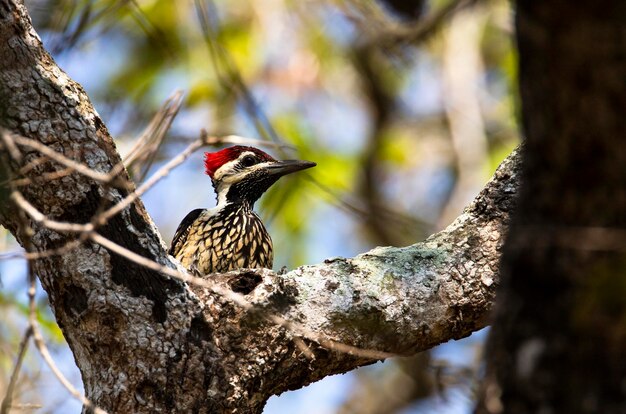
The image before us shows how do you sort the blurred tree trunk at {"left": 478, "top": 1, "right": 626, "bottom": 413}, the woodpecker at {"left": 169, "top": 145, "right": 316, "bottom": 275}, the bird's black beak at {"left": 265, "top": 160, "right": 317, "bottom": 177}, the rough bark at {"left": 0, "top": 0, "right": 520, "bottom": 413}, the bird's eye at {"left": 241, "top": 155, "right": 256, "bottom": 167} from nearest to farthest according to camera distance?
the blurred tree trunk at {"left": 478, "top": 1, "right": 626, "bottom": 413}
the rough bark at {"left": 0, "top": 0, "right": 520, "bottom": 413}
the woodpecker at {"left": 169, "top": 145, "right": 316, "bottom": 275}
the bird's black beak at {"left": 265, "top": 160, "right": 317, "bottom": 177}
the bird's eye at {"left": 241, "top": 155, "right": 256, "bottom": 167}

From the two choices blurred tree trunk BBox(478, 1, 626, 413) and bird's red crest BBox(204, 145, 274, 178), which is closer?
blurred tree trunk BBox(478, 1, 626, 413)

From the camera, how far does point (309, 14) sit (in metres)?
8.13

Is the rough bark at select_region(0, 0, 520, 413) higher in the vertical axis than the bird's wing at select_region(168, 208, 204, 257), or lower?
lower

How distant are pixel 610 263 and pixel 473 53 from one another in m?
6.67

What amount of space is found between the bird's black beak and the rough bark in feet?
5.85

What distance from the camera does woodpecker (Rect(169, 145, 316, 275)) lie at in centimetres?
459

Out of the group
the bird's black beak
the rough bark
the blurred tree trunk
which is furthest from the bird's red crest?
the blurred tree trunk

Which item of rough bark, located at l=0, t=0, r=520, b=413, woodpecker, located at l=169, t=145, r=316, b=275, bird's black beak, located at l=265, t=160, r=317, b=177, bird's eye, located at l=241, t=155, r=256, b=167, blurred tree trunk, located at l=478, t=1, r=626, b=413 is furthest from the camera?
bird's eye, located at l=241, t=155, r=256, b=167

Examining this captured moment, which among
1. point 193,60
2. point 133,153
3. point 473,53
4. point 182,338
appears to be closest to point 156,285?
point 182,338

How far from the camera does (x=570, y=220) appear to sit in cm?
153

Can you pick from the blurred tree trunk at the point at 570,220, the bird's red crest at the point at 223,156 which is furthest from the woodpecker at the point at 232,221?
the blurred tree trunk at the point at 570,220

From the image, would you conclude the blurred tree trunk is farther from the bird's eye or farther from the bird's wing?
the bird's eye

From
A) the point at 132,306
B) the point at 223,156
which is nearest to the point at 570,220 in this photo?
the point at 132,306

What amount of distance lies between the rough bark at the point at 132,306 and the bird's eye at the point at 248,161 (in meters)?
2.18
